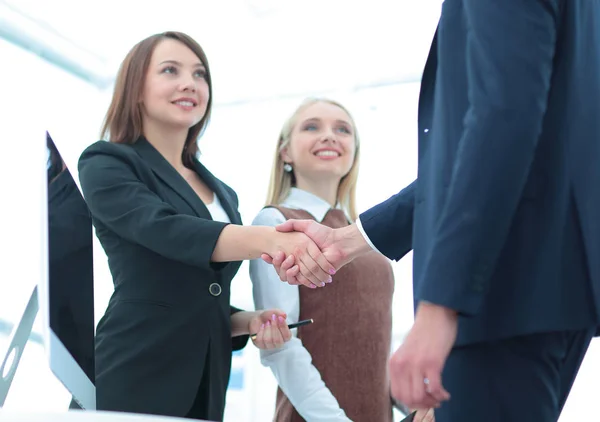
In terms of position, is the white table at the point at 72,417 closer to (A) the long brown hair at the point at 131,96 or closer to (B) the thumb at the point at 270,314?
(B) the thumb at the point at 270,314

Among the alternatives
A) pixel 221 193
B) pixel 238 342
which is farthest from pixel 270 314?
pixel 221 193

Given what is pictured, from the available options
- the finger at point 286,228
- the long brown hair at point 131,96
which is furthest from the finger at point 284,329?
the long brown hair at point 131,96

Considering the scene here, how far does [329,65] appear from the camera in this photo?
465 cm

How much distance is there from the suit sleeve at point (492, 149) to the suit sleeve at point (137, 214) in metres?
0.82

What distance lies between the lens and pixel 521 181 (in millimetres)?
801

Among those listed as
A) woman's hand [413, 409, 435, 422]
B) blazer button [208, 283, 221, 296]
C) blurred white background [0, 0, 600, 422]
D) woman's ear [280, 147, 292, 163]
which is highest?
blurred white background [0, 0, 600, 422]

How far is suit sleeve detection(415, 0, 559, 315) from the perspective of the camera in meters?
0.79

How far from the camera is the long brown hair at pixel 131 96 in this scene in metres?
1.88

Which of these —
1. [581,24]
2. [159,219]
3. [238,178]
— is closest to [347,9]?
[238,178]

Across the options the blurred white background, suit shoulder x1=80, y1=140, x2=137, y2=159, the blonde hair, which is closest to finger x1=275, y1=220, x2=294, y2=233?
suit shoulder x1=80, y1=140, x2=137, y2=159

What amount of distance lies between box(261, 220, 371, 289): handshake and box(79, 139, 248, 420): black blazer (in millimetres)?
145

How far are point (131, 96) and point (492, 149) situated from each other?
1.32 metres

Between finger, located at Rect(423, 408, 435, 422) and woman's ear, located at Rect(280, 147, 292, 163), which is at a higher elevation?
woman's ear, located at Rect(280, 147, 292, 163)

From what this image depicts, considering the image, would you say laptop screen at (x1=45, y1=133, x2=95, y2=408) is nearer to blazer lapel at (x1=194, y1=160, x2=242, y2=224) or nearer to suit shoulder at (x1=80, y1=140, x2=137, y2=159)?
suit shoulder at (x1=80, y1=140, x2=137, y2=159)
